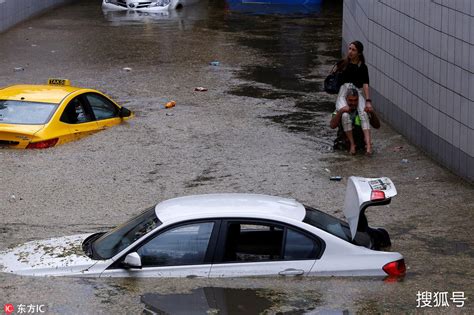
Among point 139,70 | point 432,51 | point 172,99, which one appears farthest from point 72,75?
point 432,51

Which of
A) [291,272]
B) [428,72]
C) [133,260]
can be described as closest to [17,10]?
[428,72]

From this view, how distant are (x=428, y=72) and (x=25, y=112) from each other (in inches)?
242

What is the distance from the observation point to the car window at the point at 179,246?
884 cm

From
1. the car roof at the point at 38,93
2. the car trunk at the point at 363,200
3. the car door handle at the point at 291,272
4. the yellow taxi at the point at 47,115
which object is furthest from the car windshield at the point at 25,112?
the car door handle at the point at 291,272

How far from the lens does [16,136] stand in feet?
49.4

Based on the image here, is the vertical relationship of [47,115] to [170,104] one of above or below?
above

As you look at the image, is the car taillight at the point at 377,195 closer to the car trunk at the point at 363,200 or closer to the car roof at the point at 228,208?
the car trunk at the point at 363,200

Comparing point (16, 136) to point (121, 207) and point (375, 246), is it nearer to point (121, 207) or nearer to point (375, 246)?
point (121, 207)

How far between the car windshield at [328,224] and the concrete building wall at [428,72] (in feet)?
14.8

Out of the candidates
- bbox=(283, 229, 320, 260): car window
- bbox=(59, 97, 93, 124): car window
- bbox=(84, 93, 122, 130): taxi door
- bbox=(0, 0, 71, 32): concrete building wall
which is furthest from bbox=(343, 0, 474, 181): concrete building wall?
bbox=(0, 0, 71, 32): concrete building wall

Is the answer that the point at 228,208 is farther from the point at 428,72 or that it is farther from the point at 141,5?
the point at 141,5

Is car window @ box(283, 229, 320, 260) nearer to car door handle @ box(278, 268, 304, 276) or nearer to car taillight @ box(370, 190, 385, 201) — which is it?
car door handle @ box(278, 268, 304, 276)

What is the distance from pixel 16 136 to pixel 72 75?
7988 mm

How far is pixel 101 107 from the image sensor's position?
16.9m
